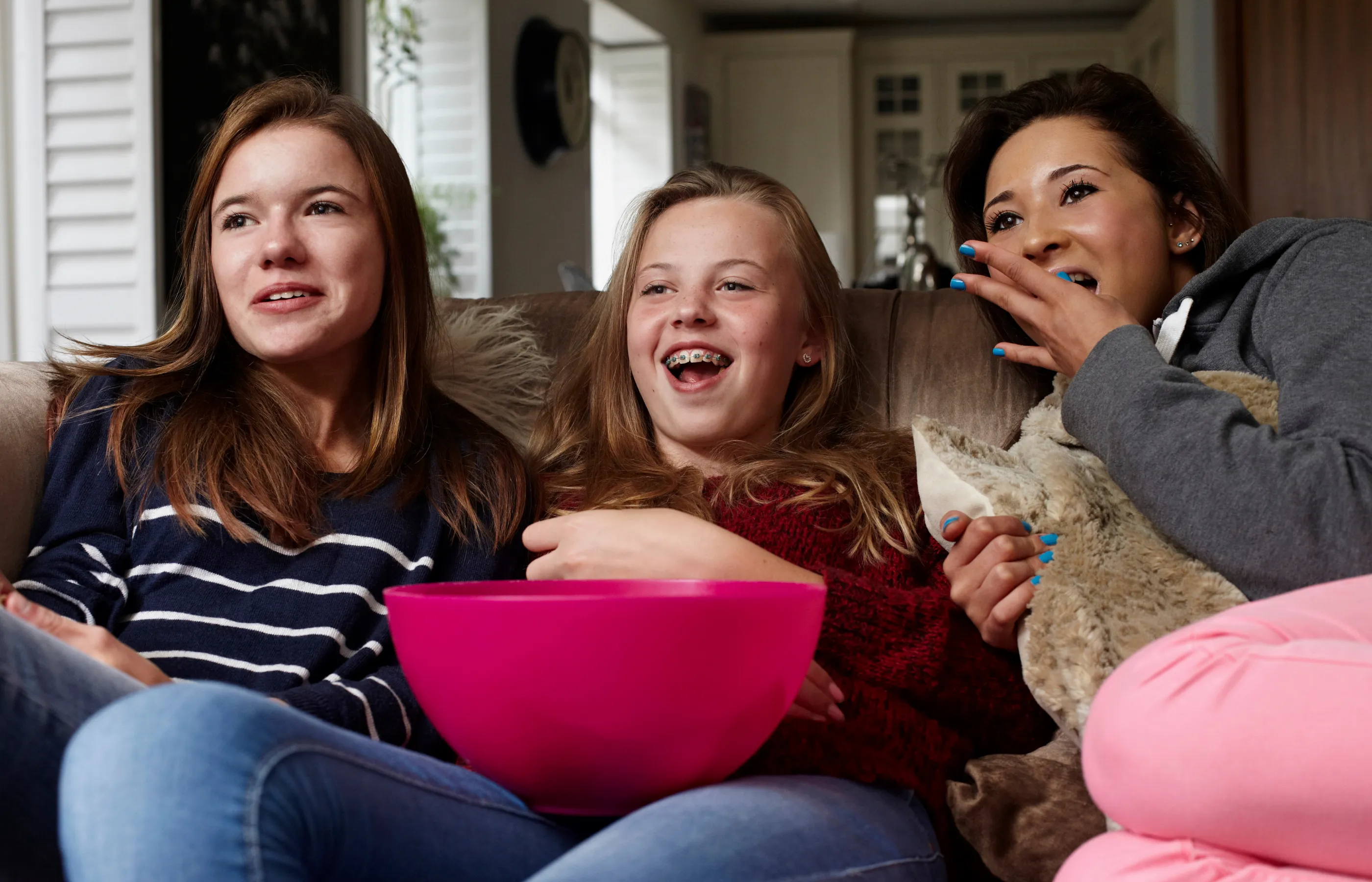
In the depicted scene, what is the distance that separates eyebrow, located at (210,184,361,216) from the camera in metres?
1.33

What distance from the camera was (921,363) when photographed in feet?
5.32

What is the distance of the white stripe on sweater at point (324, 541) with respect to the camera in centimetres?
125

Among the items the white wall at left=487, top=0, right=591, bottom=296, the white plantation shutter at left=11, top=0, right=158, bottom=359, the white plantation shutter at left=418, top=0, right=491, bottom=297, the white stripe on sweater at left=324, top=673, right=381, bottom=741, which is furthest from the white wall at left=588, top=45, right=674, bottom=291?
the white stripe on sweater at left=324, top=673, right=381, bottom=741

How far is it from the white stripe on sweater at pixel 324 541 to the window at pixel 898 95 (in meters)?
7.36

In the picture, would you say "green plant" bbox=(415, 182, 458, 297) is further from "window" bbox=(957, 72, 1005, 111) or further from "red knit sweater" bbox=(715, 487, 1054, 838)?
"window" bbox=(957, 72, 1005, 111)

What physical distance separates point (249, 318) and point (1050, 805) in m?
0.92

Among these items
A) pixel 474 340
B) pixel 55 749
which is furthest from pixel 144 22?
pixel 55 749

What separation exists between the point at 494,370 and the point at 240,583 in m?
0.53

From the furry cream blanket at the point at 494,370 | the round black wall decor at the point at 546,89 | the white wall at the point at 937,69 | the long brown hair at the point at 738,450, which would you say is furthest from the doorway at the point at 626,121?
the long brown hair at the point at 738,450

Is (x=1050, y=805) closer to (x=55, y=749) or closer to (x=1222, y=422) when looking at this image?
(x=1222, y=422)

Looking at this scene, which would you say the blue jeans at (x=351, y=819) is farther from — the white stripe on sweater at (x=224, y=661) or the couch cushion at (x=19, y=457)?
the couch cushion at (x=19, y=457)

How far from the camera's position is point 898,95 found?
8125 millimetres

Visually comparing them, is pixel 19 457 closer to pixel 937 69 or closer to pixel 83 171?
pixel 83 171

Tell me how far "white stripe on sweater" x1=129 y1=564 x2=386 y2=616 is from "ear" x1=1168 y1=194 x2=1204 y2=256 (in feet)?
3.26
